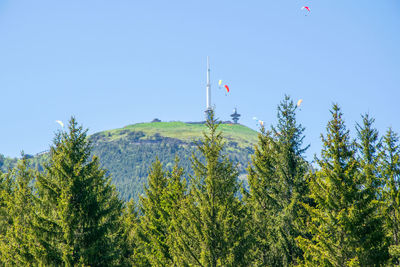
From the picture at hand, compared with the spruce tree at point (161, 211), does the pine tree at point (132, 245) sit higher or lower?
lower

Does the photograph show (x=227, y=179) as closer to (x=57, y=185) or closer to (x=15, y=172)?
(x=57, y=185)

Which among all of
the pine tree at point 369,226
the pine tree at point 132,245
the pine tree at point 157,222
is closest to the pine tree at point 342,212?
the pine tree at point 369,226

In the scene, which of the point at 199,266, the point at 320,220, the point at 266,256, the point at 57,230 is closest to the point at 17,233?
the point at 57,230

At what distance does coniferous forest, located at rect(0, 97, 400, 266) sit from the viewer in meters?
17.5

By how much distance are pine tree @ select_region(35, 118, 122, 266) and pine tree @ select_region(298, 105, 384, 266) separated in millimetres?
9242

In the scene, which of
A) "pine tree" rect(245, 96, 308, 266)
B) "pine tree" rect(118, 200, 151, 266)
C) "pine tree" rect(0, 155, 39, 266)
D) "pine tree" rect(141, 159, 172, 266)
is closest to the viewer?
"pine tree" rect(0, 155, 39, 266)

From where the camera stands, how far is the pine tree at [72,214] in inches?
766

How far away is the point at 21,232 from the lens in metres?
22.6

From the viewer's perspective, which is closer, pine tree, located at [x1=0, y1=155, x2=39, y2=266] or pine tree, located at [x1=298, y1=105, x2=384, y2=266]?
pine tree, located at [x1=298, y1=105, x2=384, y2=266]

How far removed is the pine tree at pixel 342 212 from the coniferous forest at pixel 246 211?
4 cm

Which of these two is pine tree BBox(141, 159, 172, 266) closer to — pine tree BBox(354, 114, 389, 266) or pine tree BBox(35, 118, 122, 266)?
pine tree BBox(35, 118, 122, 266)

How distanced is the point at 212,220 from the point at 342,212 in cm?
586

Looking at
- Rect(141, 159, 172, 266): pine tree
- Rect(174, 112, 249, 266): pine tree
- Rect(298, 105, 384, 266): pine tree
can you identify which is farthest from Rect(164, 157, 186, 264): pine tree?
Rect(298, 105, 384, 266): pine tree

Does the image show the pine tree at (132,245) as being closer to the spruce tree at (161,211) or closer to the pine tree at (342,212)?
the spruce tree at (161,211)
